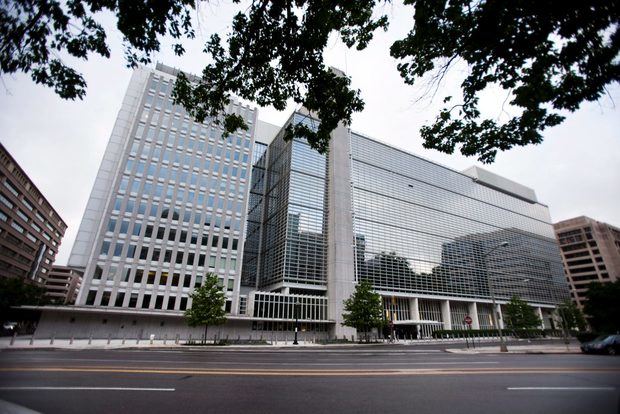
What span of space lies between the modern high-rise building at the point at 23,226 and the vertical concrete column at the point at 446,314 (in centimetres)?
8710

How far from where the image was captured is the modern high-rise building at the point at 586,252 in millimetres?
105562

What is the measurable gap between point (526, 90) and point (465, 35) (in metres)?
1.86

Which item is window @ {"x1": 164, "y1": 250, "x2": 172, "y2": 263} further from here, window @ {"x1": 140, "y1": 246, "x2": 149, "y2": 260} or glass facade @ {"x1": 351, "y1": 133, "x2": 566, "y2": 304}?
glass facade @ {"x1": 351, "y1": 133, "x2": 566, "y2": 304}

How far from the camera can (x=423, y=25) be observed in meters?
6.63

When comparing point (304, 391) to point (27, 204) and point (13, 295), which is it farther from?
point (27, 204)

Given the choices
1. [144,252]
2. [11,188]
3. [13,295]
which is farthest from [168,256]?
[11,188]

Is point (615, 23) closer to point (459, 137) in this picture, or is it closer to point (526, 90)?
point (526, 90)

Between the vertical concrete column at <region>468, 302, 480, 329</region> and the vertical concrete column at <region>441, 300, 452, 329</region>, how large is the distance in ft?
23.4

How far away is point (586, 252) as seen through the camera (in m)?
113

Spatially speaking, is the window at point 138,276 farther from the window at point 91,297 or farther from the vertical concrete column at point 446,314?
the vertical concrete column at point 446,314

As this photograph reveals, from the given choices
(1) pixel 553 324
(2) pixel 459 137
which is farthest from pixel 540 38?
(1) pixel 553 324

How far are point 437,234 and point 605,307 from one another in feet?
98.6

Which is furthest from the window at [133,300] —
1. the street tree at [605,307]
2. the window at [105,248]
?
the street tree at [605,307]

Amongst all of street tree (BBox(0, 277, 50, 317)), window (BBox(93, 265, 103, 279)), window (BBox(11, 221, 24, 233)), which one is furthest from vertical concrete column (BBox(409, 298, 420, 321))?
window (BBox(11, 221, 24, 233))
